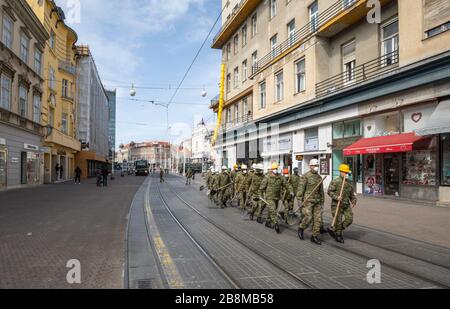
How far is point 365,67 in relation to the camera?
A: 18438 mm

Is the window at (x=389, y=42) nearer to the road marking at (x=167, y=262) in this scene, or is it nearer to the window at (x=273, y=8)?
the window at (x=273, y=8)

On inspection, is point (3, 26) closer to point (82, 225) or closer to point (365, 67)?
point (82, 225)

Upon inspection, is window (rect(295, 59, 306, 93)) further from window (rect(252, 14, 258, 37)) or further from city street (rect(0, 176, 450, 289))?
city street (rect(0, 176, 450, 289))

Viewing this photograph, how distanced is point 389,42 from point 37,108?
25017 millimetres

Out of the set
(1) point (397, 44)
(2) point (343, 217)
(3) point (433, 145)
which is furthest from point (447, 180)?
(2) point (343, 217)

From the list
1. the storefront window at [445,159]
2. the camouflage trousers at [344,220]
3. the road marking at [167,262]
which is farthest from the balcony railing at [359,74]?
the road marking at [167,262]

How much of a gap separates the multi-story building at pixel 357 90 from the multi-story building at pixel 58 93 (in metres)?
16.3

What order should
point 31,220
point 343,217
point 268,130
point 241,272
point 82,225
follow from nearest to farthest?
point 241,272 → point 343,217 → point 82,225 → point 31,220 → point 268,130

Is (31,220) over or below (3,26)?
below

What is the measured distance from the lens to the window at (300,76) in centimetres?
2368

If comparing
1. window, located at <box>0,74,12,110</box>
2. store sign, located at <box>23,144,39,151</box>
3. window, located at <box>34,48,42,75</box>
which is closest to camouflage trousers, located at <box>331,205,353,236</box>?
window, located at <box>0,74,12,110</box>

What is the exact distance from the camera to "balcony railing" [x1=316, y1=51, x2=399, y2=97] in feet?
55.0

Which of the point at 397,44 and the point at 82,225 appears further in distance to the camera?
the point at 397,44

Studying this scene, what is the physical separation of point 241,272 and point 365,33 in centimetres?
1649
